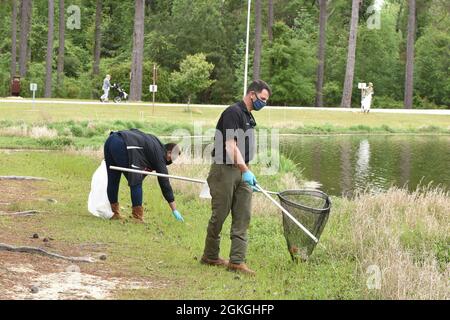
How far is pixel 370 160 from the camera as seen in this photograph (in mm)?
24594

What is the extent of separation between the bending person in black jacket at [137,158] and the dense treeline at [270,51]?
1482 inches

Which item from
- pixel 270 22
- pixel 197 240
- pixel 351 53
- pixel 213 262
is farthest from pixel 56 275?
pixel 270 22

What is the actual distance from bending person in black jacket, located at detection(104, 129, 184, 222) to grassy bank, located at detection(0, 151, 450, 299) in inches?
16.3

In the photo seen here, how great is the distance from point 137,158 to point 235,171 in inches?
109

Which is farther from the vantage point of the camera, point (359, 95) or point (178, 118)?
point (359, 95)

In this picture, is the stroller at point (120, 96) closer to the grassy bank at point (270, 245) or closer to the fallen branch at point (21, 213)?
the grassy bank at point (270, 245)

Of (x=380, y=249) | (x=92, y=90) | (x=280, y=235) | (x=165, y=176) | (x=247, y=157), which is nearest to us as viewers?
(x=247, y=157)

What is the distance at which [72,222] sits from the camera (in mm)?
11328

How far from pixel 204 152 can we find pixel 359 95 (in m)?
35.1

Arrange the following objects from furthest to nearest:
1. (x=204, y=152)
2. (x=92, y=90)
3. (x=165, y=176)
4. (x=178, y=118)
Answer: (x=92, y=90) < (x=178, y=118) < (x=204, y=152) < (x=165, y=176)

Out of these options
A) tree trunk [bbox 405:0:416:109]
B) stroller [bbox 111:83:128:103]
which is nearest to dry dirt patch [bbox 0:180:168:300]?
Answer: stroller [bbox 111:83:128:103]

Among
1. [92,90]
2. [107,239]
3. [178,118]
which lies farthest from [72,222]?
[92,90]

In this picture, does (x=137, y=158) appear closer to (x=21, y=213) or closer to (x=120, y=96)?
(x=21, y=213)
